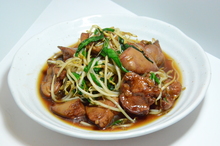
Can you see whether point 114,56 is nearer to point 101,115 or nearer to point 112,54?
point 112,54

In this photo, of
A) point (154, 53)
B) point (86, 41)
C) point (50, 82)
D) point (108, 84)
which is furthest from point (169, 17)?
point (50, 82)

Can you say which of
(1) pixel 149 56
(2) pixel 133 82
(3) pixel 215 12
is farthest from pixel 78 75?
(3) pixel 215 12

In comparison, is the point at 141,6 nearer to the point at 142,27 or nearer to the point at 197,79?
the point at 142,27

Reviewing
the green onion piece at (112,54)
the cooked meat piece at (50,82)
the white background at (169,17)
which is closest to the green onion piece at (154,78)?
the green onion piece at (112,54)

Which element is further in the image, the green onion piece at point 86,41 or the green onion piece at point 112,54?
the green onion piece at point 86,41

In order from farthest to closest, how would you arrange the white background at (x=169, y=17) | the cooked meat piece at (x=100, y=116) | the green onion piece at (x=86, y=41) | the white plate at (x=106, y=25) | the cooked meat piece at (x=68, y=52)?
the white background at (x=169, y=17)
the cooked meat piece at (x=68, y=52)
the green onion piece at (x=86, y=41)
the cooked meat piece at (x=100, y=116)
the white plate at (x=106, y=25)

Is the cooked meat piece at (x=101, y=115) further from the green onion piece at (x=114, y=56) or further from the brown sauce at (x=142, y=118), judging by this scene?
the green onion piece at (x=114, y=56)

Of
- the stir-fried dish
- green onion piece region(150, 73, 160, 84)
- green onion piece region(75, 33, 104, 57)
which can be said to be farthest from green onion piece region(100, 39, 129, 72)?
green onion piece region(150, 73, 160, 84)
